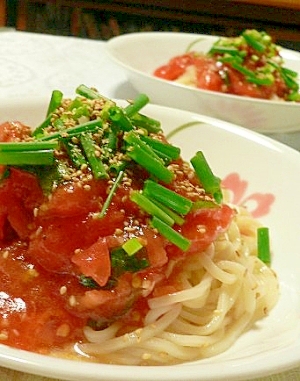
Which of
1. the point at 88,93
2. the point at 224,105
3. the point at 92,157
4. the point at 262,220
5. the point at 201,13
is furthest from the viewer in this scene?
the point at 201,13

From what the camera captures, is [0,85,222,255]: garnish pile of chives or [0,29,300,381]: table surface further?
[0,29,300,381]: table surface

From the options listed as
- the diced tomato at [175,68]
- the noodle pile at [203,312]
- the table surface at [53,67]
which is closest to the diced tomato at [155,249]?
the noodle pile at [203,312]

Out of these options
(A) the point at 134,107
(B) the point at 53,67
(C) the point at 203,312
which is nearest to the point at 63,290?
(C) the point at 203,312

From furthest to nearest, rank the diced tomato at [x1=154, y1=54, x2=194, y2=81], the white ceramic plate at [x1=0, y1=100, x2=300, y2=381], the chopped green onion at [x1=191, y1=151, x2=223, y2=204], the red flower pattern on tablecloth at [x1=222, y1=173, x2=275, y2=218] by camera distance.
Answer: the diced tomato at [x1=154, y1=54, x2=194, y2=81], the red flower pattern on tablecloth at [x1=222, y1=173, x2=275, y2=218], the chopped green onion at [x1=191, y1=151, x2=223, y2=204], the white ceramic plate at [x1=0, y1=100, x2=300, y2=381]

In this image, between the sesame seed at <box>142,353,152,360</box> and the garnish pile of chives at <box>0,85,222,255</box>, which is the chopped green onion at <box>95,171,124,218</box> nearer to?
the garnish pile of chives at <box>0,85,222,255</box>

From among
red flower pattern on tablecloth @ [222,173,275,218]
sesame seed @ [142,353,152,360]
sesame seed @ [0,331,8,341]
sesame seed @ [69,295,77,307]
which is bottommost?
red flower pattern on tablecloth @ [222,173,275,218]

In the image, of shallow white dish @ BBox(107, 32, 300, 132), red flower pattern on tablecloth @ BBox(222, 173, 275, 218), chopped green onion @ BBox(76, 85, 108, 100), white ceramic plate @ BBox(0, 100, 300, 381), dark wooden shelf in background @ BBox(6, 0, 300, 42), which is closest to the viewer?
white ceramic plate @ BBox(0, 100, 300, 381)

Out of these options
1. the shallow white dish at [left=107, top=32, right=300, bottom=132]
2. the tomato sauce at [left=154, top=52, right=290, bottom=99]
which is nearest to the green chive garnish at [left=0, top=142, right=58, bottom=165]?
the shallow white dish at [left=107, top=32, right=300, bottom=132]

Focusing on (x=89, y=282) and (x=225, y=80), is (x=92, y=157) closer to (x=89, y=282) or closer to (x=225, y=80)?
(x=89, y=282)
